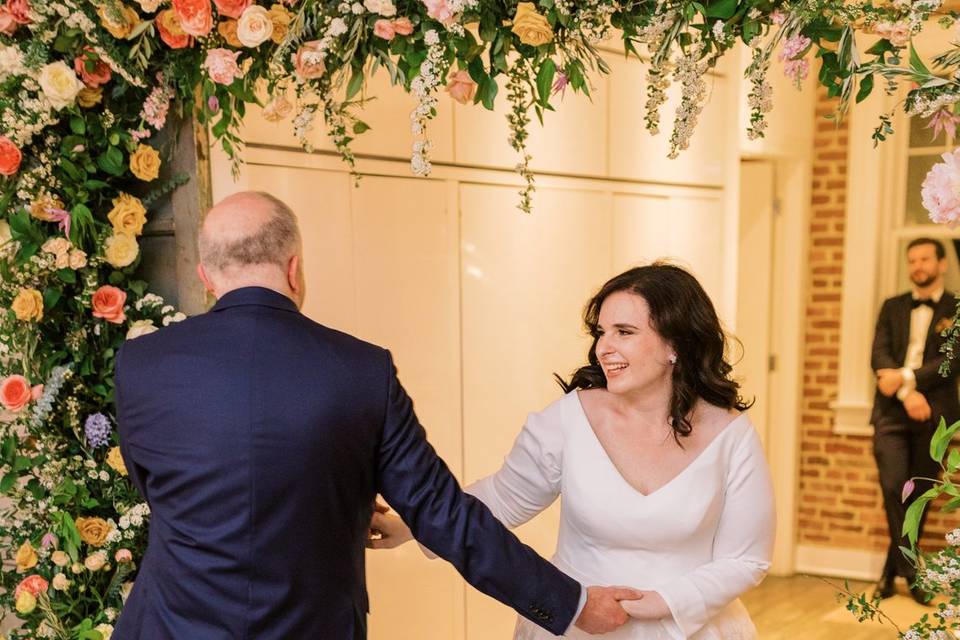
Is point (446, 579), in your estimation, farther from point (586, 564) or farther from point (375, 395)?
point (375, 395)

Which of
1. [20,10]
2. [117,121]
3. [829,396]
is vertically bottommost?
[829,396]

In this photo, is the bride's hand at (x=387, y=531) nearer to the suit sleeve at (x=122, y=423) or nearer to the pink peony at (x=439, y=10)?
the suit sleeve at (x=122, y=423)

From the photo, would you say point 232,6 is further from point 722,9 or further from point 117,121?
point 722,9

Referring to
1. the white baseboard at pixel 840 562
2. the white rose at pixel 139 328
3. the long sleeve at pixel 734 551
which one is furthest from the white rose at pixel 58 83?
the white baseboard at pixel 840 562

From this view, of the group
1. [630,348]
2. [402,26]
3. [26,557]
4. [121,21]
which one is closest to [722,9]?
[402,26]

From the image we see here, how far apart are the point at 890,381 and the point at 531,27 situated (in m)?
3.41

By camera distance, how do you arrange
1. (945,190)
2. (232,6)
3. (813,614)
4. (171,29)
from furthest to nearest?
(813,614) < (171,29) < (232,6) < (945,190)

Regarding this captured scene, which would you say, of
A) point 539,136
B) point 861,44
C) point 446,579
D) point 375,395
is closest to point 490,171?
point 539,136

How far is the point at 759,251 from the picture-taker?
4.89 metres

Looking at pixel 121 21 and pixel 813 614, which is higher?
pixel 121 21

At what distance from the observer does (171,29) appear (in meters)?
2.00

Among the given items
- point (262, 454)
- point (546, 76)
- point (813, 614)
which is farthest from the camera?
point (813, 614)

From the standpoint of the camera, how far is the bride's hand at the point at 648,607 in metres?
1.86

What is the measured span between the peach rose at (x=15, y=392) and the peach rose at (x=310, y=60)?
1014 mm
